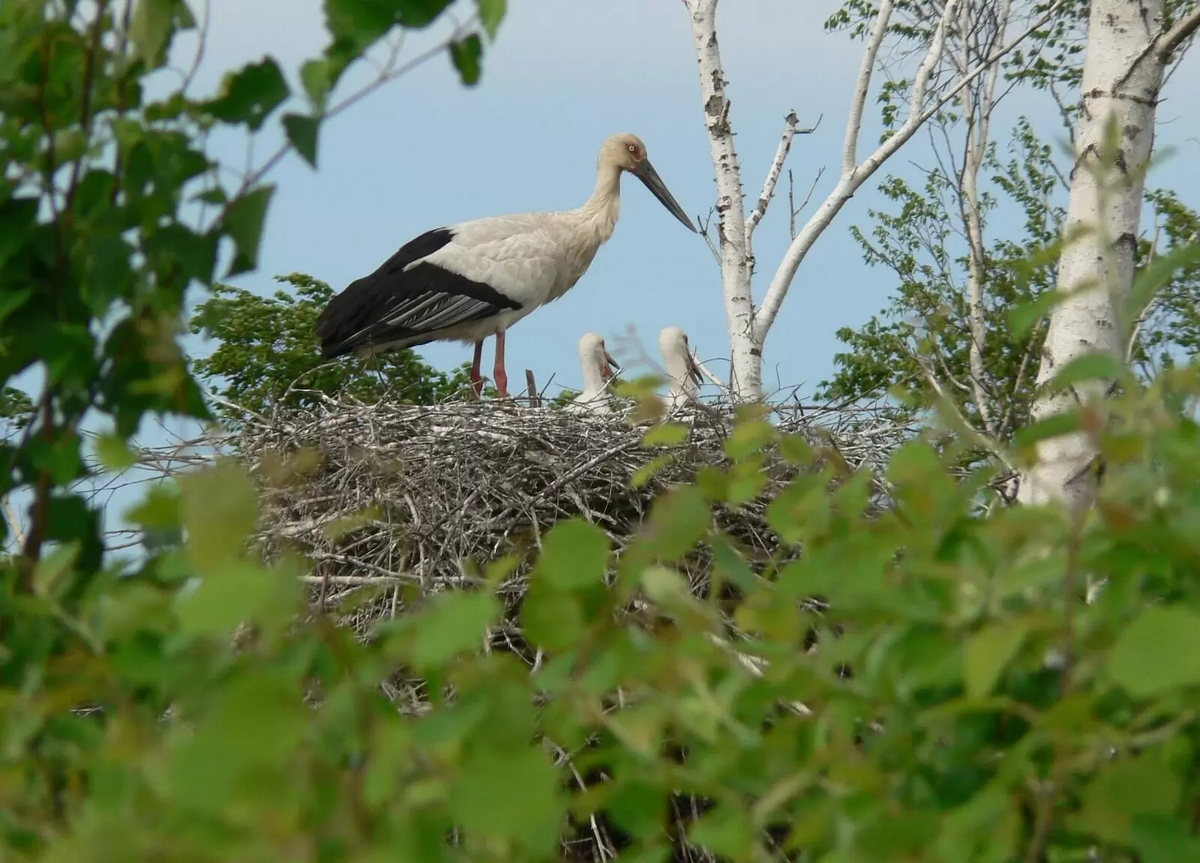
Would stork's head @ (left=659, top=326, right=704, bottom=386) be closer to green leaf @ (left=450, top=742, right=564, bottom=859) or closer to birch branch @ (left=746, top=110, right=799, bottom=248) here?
birch branch @ (left=746, top=110, right=799, bottom=248)

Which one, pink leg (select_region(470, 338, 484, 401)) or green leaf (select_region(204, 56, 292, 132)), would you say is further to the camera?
pink leg (select_region(470, 338, 484, 401))

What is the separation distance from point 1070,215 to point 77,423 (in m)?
2.93

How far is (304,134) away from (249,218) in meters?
0.15

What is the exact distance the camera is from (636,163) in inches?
433

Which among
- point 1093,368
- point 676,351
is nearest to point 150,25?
point 1093,368

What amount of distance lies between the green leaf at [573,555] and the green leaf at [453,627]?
0.11 m

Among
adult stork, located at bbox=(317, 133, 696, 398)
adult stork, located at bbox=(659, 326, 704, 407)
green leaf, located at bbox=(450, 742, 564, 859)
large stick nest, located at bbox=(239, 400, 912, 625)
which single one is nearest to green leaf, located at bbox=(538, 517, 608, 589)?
green leaf, located at bbox=(450, 742, 564, 859)

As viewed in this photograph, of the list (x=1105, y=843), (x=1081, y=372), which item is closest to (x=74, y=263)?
(x=1081, y=372)

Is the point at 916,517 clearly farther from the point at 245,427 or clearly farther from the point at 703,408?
the point at 245,427

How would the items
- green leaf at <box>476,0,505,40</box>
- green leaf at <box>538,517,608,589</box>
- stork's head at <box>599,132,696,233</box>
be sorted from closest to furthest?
green leaf at <box>538,517,608,589</box>, green leaf at <box>476,0,505,40</box>, stork's head at <box>599,132,696,233</box>

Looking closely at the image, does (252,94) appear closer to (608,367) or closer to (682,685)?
(682,685)

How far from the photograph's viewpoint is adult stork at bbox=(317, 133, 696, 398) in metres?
8.98

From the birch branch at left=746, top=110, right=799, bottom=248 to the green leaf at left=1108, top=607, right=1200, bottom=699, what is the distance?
26.2 ft

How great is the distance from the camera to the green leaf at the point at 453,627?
114 cm
